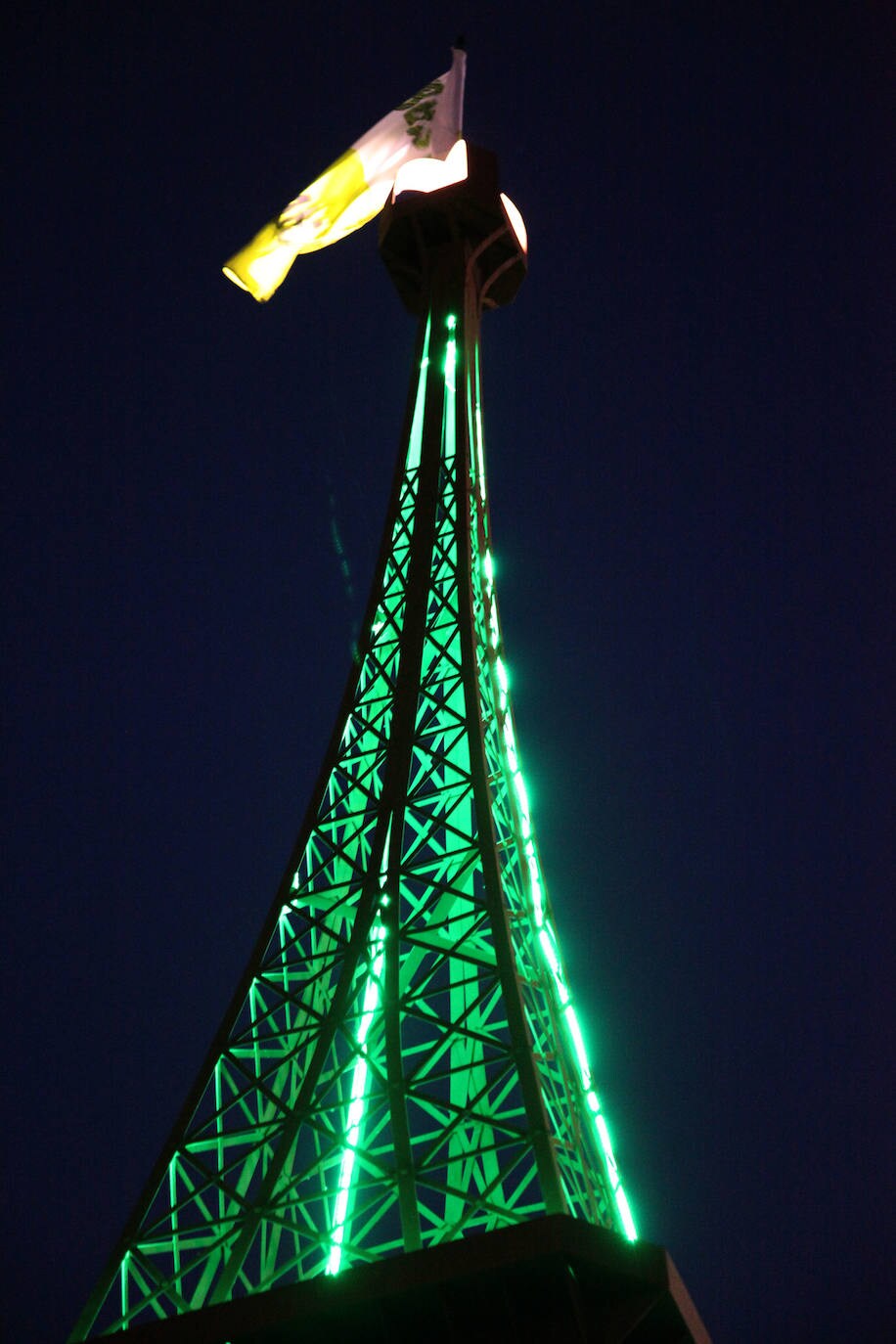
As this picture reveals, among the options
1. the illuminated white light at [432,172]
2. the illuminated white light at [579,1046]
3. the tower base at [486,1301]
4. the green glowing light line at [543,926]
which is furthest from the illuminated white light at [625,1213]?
the illuminated white light at [432,172]

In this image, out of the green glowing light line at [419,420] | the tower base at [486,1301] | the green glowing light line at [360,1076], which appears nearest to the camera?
the tower base at [486,1301]

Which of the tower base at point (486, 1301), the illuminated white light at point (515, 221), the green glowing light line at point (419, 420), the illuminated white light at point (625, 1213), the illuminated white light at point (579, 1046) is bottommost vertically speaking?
the tower base at point (486, 1301)

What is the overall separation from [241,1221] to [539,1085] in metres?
5.05

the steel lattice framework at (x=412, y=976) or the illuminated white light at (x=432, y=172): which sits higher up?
the illuminated white light at (x=432, y=172)

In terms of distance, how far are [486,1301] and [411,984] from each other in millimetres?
9963

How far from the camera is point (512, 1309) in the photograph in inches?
763

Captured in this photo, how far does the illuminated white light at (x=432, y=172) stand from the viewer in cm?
3591

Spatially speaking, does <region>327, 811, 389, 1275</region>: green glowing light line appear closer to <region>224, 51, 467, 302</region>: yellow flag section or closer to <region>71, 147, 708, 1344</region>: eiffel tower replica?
<region>71, 147, 708, 1344</region>: eiffel tower replica

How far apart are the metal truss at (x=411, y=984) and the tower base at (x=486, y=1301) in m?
1.21

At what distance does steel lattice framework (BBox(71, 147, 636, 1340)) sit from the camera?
2253cm

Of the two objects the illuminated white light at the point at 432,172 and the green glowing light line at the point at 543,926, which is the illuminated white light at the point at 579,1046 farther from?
the illuminated white light at the point at 432,172

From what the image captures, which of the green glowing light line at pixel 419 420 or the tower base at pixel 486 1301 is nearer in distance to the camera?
the tower base at pixel 486 1301

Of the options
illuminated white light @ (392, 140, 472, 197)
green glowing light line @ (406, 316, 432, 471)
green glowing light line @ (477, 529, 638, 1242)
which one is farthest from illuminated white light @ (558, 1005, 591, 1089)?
illuminated white light @ (392, 140, 472, 197)

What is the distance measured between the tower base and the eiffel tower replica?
3 centimetres
